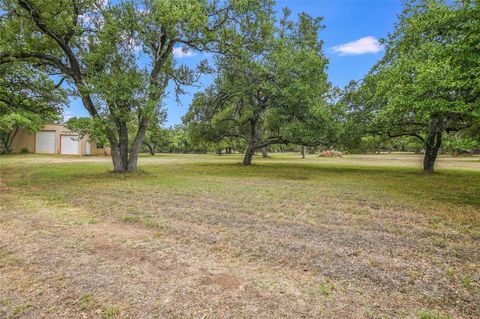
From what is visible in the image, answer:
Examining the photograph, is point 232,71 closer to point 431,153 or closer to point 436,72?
point 436,72

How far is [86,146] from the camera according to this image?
33125 millimetres

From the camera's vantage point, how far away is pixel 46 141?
32.2 m

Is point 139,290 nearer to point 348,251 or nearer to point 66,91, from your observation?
point 348,251

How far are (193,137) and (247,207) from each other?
14.8 meters

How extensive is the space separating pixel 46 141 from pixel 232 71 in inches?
1109

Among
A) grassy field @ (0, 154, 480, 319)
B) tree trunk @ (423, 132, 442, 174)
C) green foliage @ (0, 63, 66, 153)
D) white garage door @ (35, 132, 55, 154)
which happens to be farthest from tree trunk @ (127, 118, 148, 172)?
white garage door @ (35, 132, 55, 154)

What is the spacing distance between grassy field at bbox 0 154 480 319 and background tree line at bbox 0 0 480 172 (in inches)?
145

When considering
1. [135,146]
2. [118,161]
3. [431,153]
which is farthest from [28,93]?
[431,153]

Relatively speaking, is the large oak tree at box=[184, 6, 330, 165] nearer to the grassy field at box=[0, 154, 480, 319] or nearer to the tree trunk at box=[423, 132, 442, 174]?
the tree trunk at box=[423, 132, 442, 174]

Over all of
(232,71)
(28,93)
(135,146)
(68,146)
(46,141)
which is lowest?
(135,146)

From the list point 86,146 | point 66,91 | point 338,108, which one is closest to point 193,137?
point 66,91

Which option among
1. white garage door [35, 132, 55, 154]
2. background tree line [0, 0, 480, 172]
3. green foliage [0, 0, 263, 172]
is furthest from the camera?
white garage door [35, 132, 55, 154]

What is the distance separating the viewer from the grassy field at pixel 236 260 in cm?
236

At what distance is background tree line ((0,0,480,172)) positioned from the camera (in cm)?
745
